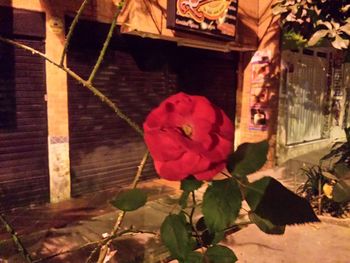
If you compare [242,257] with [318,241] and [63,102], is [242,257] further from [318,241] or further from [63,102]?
[63,102]

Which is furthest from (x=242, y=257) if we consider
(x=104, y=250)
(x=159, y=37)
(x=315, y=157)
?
(x=315, y=157)

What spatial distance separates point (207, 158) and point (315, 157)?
1025 centimetres

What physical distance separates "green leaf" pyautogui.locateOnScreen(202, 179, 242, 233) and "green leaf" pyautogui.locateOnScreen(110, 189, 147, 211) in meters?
0.17

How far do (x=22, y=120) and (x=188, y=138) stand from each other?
6244mm

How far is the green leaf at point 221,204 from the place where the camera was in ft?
2.60

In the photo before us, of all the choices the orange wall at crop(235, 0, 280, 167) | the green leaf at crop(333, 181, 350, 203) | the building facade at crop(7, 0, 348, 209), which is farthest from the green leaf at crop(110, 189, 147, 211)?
the orange wall at crop(235, 0, 280, 167)

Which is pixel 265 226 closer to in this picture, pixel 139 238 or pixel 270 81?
pixel 139 238

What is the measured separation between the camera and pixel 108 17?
7.08 m

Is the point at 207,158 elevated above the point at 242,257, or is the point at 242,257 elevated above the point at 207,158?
the point at 207,158

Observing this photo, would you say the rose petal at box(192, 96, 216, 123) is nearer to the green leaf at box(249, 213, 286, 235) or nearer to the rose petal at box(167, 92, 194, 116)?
the rose petal at box(167, 92, 194, 116)

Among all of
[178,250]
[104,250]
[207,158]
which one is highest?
[207,158]

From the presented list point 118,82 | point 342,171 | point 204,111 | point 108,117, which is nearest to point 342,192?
point 342,171

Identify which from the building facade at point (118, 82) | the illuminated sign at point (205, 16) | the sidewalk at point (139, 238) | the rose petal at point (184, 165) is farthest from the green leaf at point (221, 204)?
the illuminated sign at point (205, 16)

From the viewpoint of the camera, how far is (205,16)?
7.91m
